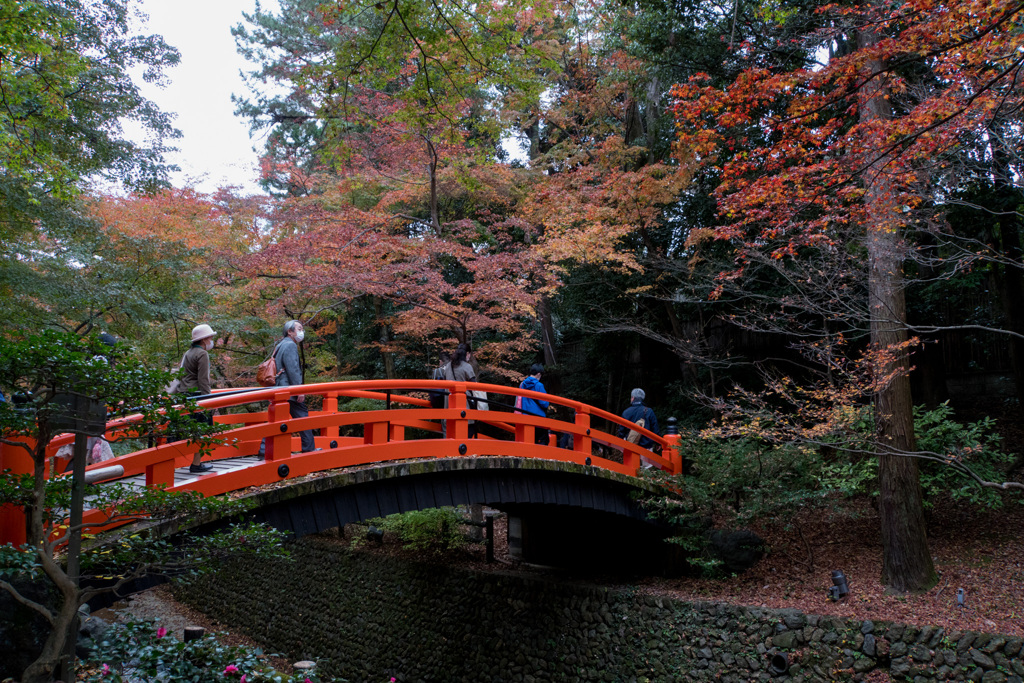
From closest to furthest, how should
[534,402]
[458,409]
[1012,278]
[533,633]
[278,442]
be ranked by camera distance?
[278,442], [458,409], [534,402], [533,633], [1012,278]

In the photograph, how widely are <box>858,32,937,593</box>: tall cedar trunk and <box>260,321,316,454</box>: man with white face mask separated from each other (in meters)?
6.37

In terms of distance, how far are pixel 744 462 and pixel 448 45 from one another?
6.46m

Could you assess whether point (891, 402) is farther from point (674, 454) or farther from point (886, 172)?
point (674, 454)

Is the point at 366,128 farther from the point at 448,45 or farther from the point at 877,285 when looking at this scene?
the point at 877,285

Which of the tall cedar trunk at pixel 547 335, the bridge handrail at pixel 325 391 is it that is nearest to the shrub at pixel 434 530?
the bridge handrail at pixel 325 391

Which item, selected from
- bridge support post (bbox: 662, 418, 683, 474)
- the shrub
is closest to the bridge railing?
bridge support post (bbox: 662, 418, 683, 474)

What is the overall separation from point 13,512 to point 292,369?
2.53 m

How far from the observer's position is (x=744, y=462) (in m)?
8.68

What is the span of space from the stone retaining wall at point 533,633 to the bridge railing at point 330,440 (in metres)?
2.31

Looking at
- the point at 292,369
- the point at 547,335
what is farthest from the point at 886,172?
the point at 547,335

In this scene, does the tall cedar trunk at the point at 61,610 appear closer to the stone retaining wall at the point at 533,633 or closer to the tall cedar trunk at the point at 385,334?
the stone retaining wall at the point at 533,633

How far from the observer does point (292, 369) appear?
6445 mm

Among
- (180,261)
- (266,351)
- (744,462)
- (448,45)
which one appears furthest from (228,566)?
(448,45)

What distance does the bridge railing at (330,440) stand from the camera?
4688mm
